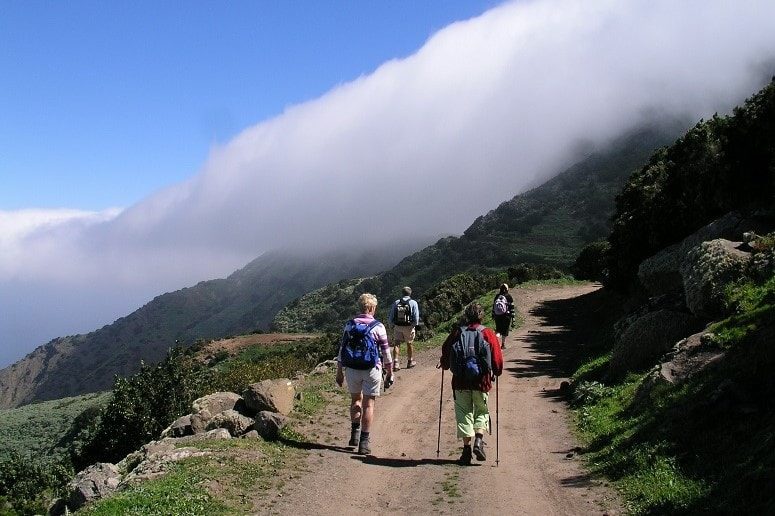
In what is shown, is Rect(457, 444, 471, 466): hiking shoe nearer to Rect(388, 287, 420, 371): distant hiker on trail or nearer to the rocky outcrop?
the rocky outcrop

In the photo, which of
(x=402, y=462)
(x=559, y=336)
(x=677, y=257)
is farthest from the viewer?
(x=559, y=336)

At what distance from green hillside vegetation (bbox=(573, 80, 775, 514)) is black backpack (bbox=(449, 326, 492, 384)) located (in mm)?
2087

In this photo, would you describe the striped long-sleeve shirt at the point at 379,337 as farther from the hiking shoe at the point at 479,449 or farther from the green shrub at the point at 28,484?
the green shrub at the point at 28,484

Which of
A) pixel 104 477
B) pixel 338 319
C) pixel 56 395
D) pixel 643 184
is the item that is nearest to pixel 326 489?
pixel 104 477

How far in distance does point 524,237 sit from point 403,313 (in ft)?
253

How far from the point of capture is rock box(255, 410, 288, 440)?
10.7m

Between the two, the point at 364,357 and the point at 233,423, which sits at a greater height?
the point at 364,357

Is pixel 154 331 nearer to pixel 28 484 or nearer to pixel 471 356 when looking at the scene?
pixel 28 484

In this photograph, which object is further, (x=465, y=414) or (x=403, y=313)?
(x=403, y=313)

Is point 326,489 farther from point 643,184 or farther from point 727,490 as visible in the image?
point 643,184

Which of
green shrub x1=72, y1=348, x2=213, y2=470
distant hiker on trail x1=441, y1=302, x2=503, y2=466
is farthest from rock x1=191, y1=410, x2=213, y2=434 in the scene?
green shrub x1=72, y1=348, x2=213, y2=470

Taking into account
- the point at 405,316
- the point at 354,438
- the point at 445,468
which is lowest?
the point at 445,468

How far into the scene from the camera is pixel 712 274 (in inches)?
510

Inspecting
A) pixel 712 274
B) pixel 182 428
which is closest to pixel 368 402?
pixel 182 428
